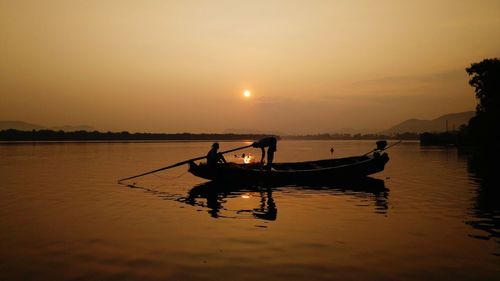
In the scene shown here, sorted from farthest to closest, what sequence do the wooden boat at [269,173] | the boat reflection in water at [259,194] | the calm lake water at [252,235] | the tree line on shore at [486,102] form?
the tree line on shore at [486,102]
the wooden boat at [269,173]
the boat reflection in water at [259,194]
the calm lake water at [252,235]

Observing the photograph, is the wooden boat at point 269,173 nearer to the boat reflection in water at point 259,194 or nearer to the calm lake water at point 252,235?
the boat reflection in water at point 259,194

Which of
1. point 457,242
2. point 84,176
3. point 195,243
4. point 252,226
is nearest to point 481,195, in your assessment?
point 457,242

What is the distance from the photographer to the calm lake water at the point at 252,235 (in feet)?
30.7

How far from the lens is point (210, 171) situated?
26.6 metres

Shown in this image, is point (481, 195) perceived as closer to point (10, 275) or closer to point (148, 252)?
point (148, 252)

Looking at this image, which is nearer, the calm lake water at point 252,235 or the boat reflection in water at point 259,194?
the calm lake water at point 252,235

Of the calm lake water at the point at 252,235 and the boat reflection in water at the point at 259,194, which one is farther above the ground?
the calm lake water at the point at 252,235

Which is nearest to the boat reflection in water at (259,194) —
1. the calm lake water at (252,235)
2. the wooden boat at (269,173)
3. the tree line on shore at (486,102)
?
the calm lake water at (252,235)

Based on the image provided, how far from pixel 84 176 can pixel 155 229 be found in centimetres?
2216

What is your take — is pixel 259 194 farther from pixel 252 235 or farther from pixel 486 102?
pixel 486 102

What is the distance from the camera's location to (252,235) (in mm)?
12859

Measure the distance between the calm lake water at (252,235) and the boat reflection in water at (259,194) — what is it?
100mm

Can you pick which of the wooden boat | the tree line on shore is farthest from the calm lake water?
the tree line on shore

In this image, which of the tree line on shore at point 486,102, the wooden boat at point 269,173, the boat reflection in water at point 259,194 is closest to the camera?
the boat reflection in water at point 259,194
